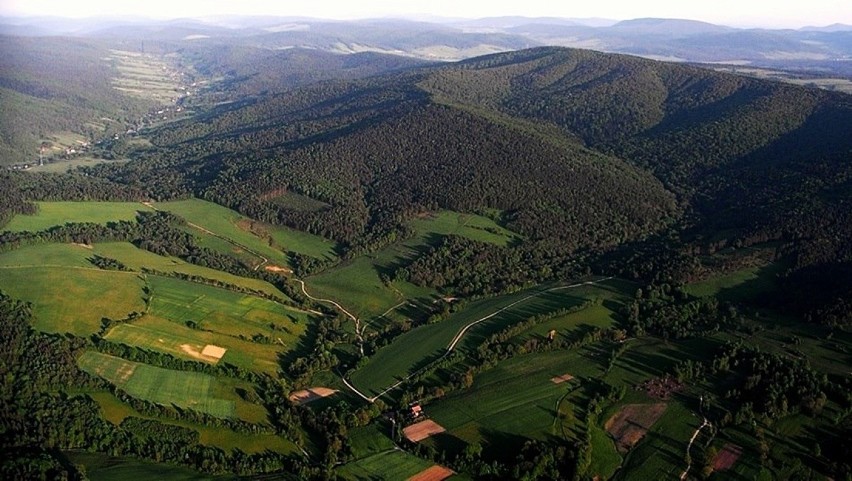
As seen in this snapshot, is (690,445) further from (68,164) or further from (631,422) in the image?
(68,164)

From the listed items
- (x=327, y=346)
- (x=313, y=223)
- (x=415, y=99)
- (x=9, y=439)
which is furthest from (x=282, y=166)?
(x=9, y=439)

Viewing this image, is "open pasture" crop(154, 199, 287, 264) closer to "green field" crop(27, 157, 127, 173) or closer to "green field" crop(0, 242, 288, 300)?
"green field" crop(0, 242, 288, 300)

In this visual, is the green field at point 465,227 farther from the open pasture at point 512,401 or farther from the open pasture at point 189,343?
the open pasture at point 189,343

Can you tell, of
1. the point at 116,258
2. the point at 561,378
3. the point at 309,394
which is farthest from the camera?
the point at 116,258

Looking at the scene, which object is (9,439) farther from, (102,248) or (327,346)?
(102,248)

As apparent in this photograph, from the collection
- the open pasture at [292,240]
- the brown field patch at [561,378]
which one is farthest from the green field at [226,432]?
the open pasture at [292,240]

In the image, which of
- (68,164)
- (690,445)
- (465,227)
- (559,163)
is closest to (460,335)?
(690,445)
